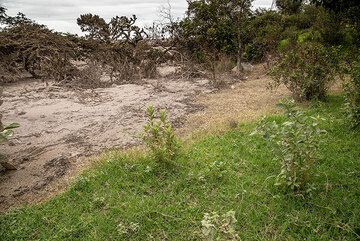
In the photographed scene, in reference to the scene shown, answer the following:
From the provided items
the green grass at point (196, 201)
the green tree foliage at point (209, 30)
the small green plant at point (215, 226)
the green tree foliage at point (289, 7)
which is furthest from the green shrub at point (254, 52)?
the small green plant at point (215, 226)

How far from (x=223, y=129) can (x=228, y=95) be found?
293cm

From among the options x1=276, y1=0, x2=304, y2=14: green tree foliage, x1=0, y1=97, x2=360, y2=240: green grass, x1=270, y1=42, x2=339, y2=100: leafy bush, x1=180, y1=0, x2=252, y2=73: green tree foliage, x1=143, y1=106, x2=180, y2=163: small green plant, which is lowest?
x1=0, y1=97, x2=360, y2=240: green grass

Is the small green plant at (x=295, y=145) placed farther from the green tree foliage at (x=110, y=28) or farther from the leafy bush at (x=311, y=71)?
the green tree foliage at (x=110, y=28)

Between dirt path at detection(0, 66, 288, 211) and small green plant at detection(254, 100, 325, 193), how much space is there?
195 cm

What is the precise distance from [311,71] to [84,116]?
4.63 m

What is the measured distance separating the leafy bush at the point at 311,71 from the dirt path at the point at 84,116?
690 millimetres

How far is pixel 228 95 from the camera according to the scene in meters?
8.68

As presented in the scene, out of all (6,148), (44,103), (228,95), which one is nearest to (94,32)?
(44,103)

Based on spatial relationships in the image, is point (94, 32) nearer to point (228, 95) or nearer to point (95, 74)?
point (95, 74)

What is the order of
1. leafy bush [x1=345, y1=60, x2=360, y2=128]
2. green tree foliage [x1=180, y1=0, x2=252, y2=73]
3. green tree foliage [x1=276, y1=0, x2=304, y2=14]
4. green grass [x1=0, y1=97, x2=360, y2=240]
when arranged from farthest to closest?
green tree foliage [x1=276, y1=0, x2=304, y2=14] < green tree foliage [x1=180, y1=0, x2=252, y2=73] < leafy bush [x1=345, y1=60, x2=360, y2=128] < green grass [x1=0, y1=97, x2=360, y2=240]

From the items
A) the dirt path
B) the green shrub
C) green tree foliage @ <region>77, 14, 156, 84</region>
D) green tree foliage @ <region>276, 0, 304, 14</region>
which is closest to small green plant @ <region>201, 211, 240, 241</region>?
the dirt path

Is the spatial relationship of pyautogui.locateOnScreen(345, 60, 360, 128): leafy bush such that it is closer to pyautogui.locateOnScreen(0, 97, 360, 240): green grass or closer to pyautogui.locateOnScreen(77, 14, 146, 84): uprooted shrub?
pyautogui.locateOnScreen(0, 97, 360, 240): green grass

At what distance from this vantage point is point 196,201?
3855 mm

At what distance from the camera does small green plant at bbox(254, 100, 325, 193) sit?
11.6ft
